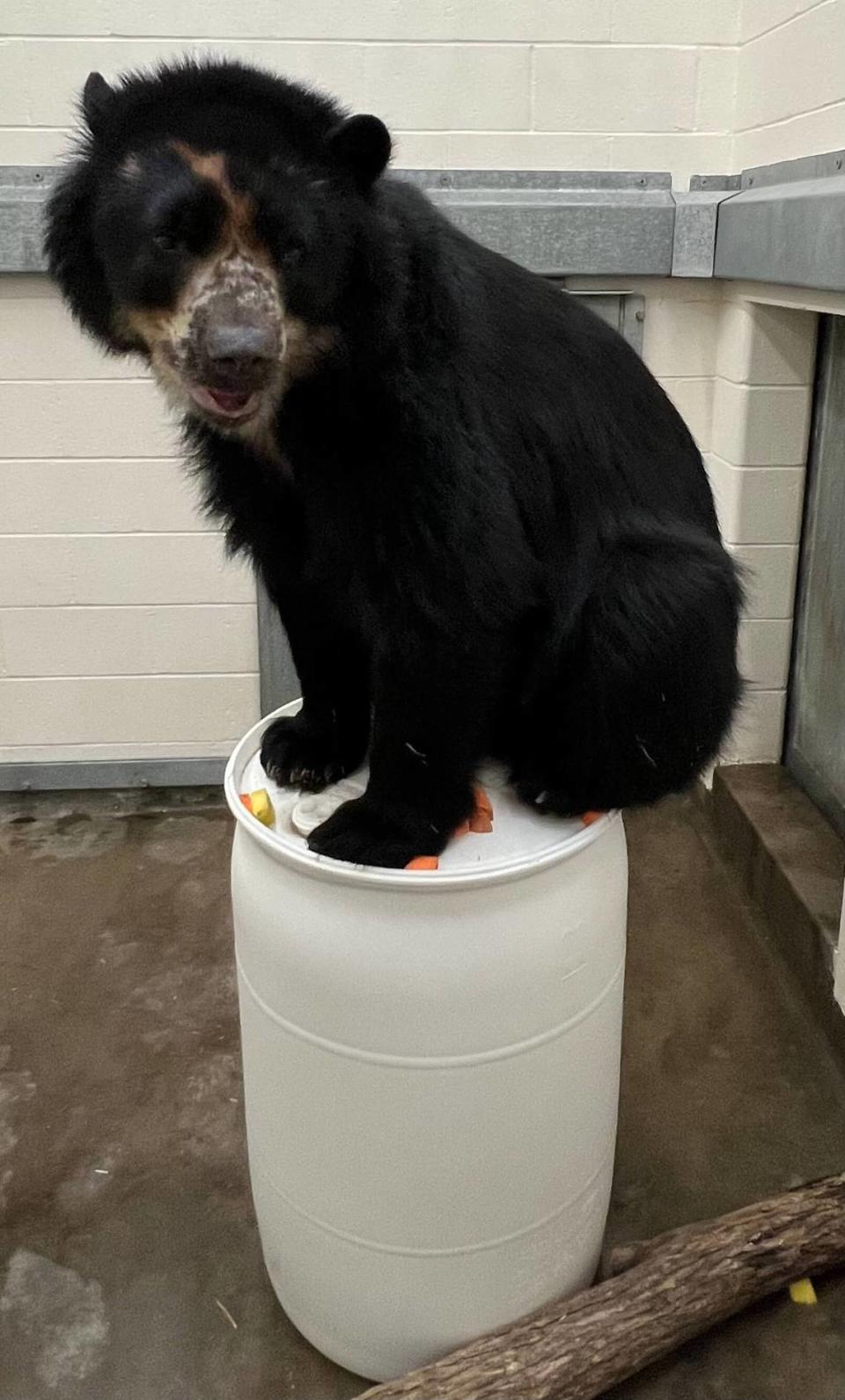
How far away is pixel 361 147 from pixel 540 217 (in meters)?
1.83

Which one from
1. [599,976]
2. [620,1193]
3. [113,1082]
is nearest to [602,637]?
[599,976]

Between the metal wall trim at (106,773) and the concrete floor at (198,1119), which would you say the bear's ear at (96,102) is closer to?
the concrete floor at (198,1119)

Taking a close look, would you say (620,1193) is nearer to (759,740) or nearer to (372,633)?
(372,633)

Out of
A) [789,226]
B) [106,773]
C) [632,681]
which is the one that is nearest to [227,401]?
[632,681]

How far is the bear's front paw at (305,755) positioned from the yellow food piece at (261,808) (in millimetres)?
123

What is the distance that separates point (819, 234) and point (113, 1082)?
237 centimetres

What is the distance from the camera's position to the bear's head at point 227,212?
133 centimetres

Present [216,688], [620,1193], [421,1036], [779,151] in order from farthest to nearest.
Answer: [216,688] < [779,151] < [620,1193] < [421,1036]

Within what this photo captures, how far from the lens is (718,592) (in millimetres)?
1786

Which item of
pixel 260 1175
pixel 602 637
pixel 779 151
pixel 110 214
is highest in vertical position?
pixel 779 151

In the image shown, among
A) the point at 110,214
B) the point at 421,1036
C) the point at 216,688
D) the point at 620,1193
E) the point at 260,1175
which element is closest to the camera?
the point at 110,214

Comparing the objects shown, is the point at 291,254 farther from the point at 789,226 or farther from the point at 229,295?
the point at 789,226

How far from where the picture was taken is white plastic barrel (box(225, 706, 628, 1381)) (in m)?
1.55

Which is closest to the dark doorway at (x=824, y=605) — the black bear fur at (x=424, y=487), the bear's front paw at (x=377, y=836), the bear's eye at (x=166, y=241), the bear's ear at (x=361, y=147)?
the black bear fur at (x=424, y=487)
